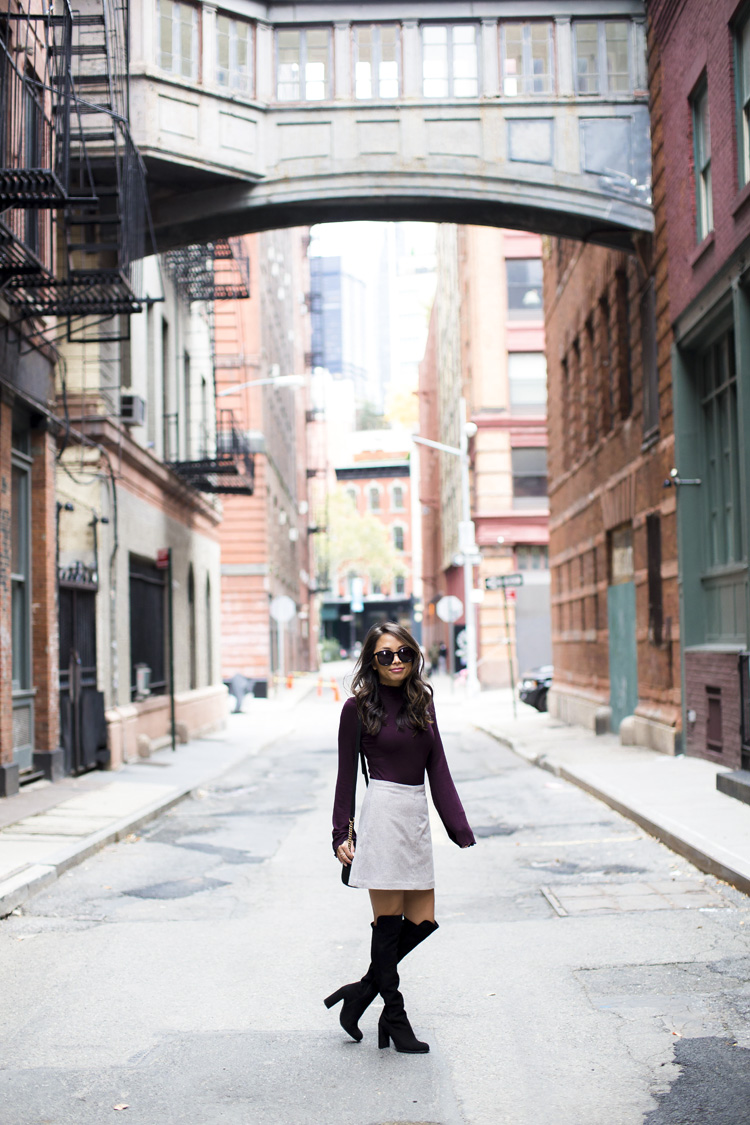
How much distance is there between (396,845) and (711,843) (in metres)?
4.88

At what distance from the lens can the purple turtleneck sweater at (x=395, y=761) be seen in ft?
16.7

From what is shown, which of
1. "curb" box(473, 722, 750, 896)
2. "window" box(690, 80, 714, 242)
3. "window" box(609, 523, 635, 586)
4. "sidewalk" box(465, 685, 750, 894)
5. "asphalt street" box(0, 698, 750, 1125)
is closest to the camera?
"asphalt street" box(0, 698, 750, 1125)

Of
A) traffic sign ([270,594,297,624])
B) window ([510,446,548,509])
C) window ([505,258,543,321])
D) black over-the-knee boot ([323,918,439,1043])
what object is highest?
window ([505,258,543,321])

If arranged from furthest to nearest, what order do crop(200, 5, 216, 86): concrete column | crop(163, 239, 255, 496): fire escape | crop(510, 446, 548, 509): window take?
1. crop(510, 446, 548, 509): window
2. crop(163, 239, 255, 496): fire escape
3. crop(200, 5, 216, 86): concrete column

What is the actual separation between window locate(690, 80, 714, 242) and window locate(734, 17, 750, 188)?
131 centimetres

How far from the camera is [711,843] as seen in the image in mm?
9133

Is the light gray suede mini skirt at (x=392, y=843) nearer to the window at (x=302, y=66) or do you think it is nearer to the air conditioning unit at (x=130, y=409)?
the air conditioning unit at (x=130, y=409)

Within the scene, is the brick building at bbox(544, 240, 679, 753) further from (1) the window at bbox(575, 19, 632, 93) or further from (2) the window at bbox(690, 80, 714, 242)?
(1) the window at bbox(575, 19, 632, 93)

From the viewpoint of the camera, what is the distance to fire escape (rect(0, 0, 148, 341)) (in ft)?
41.4

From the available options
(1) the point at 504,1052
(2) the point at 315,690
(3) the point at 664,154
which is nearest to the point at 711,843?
(1) the point at 504,1052

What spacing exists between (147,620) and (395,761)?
17.1 m

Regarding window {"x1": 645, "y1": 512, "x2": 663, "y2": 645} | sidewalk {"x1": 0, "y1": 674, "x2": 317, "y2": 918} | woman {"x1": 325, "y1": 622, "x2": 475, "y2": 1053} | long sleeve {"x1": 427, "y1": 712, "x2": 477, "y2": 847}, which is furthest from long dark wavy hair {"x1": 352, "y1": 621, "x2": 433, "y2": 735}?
window {"x1": 645, "y1": 512, "x2": 663, "y2": 645}

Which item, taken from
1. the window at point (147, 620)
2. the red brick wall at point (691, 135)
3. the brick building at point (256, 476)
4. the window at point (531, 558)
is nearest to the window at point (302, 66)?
the red brick wall at point (691, 135)

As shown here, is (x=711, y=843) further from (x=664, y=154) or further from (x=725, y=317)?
(x=664, y=154)
